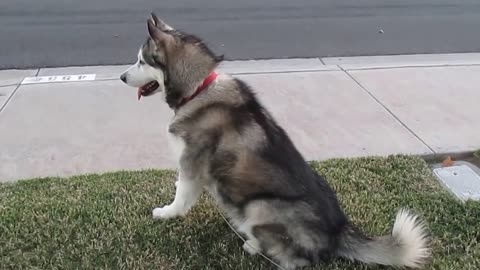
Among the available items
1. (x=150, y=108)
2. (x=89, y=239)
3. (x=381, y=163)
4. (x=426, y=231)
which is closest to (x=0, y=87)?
(x=150, y=108)

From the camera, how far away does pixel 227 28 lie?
798 cm

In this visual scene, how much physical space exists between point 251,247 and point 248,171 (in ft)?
1.72

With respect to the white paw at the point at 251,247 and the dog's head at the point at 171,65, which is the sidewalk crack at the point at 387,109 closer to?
the white paw at the point at 251,247

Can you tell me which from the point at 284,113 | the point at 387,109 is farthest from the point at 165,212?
the point at 387,109

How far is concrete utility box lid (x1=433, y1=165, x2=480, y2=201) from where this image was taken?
387cm

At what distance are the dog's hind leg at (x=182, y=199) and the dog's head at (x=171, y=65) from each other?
1.64ft

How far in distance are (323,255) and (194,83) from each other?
4.14 feet

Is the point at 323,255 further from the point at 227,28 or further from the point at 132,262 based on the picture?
the point at 227,28

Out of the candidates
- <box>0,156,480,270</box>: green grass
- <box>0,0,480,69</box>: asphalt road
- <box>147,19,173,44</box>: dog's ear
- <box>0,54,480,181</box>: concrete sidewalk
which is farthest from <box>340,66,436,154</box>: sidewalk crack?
<box>147,19,173,44</box>: dog's ear

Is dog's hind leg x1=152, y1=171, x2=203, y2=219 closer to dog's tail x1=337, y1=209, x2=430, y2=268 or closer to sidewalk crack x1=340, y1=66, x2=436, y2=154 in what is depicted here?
dog's tail x1=337, y1=209, x2=430, y2=268

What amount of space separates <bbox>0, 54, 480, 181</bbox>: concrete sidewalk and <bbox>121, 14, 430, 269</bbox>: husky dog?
122 cm

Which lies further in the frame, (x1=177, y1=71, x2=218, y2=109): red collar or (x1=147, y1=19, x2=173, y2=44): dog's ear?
(x1=177, y1=71, x2=218, y2=109): red collar

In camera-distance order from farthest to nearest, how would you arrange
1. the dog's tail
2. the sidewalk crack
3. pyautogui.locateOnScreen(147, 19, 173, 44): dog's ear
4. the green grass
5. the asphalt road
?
the asphalt road, the sidewalk crack, the green grass, pyautogui.locateOnScreen(147, 19, 173, 44): dog's ear, the dog's tail

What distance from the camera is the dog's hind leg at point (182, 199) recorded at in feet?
10.3
